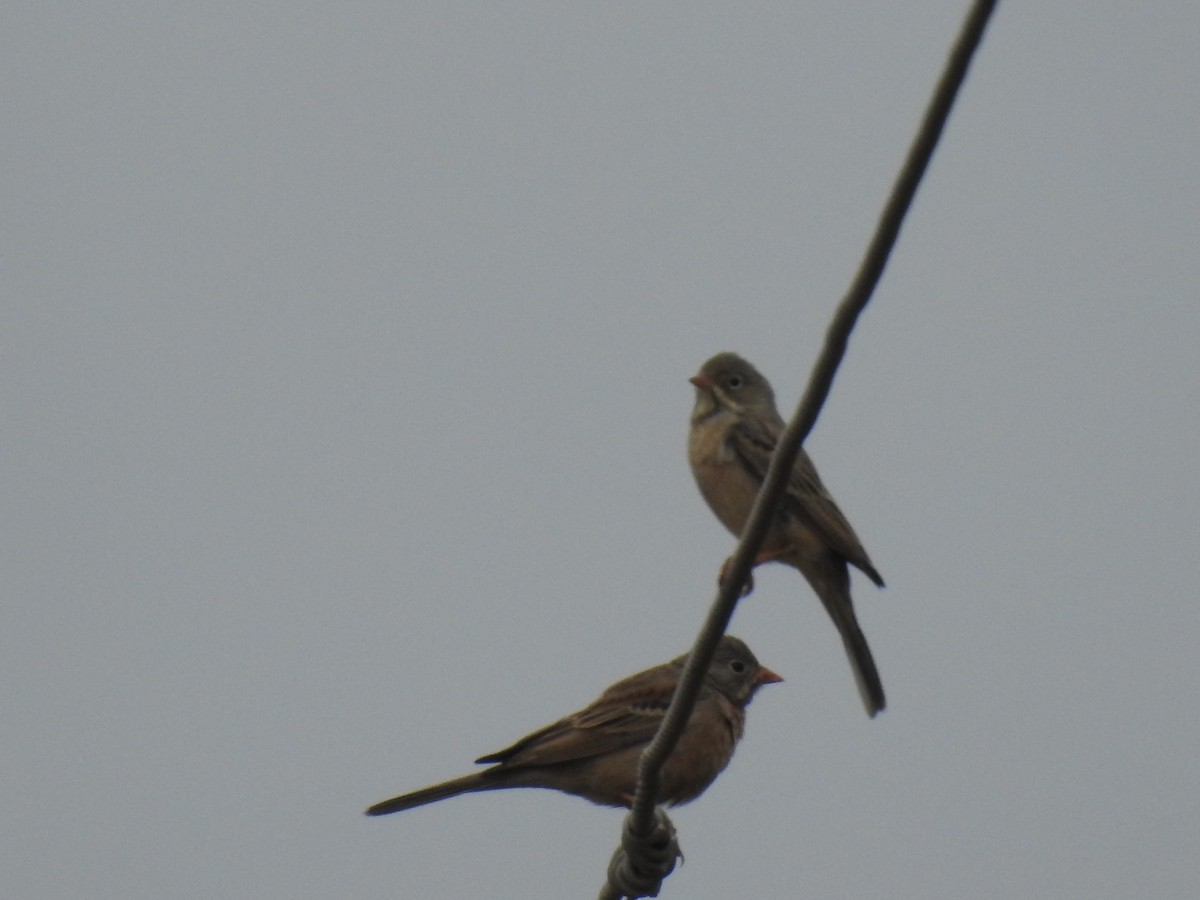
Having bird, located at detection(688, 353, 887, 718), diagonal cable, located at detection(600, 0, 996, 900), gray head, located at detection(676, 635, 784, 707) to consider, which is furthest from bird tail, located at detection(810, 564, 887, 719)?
diagonal cable, located at detection(600, 0, 996, 900)

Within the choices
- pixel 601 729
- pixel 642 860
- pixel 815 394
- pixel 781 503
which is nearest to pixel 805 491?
pixel 781 503

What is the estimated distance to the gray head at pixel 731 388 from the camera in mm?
9688

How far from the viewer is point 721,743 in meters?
8.99

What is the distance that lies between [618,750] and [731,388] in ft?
7.47

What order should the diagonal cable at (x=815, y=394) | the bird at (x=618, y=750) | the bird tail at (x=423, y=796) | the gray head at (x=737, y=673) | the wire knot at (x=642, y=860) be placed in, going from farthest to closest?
the gray head at (x=737, y=673)
the bird at (x=618, y=750)
the bird tail at (x=423, y=796)
the wire knot at (x=642, y=860)
the diagonal cable at (x=815, y=394)

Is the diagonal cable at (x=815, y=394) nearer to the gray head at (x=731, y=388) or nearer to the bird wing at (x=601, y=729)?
the bird wing at (x=601, y=729)

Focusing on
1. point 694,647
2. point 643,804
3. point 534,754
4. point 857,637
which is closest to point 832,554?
point 857,637

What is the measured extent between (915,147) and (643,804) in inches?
116

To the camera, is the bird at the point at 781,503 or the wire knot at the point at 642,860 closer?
the wire knot at the point at 642,860

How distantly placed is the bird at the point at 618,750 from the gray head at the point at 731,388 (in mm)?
1454

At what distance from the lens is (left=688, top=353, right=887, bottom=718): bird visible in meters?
8.60

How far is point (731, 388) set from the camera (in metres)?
9.88

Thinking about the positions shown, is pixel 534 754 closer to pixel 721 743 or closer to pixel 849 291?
pixel 721 743

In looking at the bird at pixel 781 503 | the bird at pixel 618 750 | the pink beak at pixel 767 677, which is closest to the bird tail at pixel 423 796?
the bird at pixel 618 750
